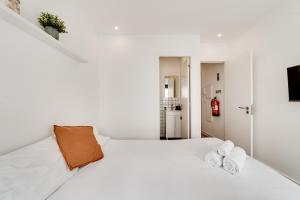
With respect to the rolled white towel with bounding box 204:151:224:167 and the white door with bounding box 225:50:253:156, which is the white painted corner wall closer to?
the white door with bounding box 225:50:253:156

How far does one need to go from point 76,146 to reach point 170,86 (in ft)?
13.1

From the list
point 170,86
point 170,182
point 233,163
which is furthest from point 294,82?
point 170,86

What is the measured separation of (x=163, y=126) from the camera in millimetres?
4898

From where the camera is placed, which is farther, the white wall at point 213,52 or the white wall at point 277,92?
the white wall at point 213,52

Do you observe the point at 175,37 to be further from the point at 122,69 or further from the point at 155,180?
the point at 155,180

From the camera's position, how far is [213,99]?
453cm

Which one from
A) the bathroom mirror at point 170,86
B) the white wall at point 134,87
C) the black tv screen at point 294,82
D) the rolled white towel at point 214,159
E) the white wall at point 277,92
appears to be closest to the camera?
the rolled white towel at point 214,159

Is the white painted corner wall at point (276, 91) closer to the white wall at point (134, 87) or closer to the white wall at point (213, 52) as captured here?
the white wall at point (213, 52)

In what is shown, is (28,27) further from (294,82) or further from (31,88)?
(294,82)

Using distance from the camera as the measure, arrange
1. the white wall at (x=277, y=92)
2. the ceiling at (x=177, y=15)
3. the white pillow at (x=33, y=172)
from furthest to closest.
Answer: the ceiling at (x=177, y=15) → the white wall at (x=277, y=92) → the white pillow at (x=33, y=172)

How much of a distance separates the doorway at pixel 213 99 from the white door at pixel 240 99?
0.43m

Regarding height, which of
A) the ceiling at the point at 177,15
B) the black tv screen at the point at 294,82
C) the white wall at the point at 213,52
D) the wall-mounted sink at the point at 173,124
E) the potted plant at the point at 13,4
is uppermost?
the ceiling at the point at 177,15

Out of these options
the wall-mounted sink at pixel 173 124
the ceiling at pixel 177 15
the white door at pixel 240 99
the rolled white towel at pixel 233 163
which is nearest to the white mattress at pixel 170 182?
the rolled white towel at pixel 233 163

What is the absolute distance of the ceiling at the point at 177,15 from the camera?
7.33 feet
